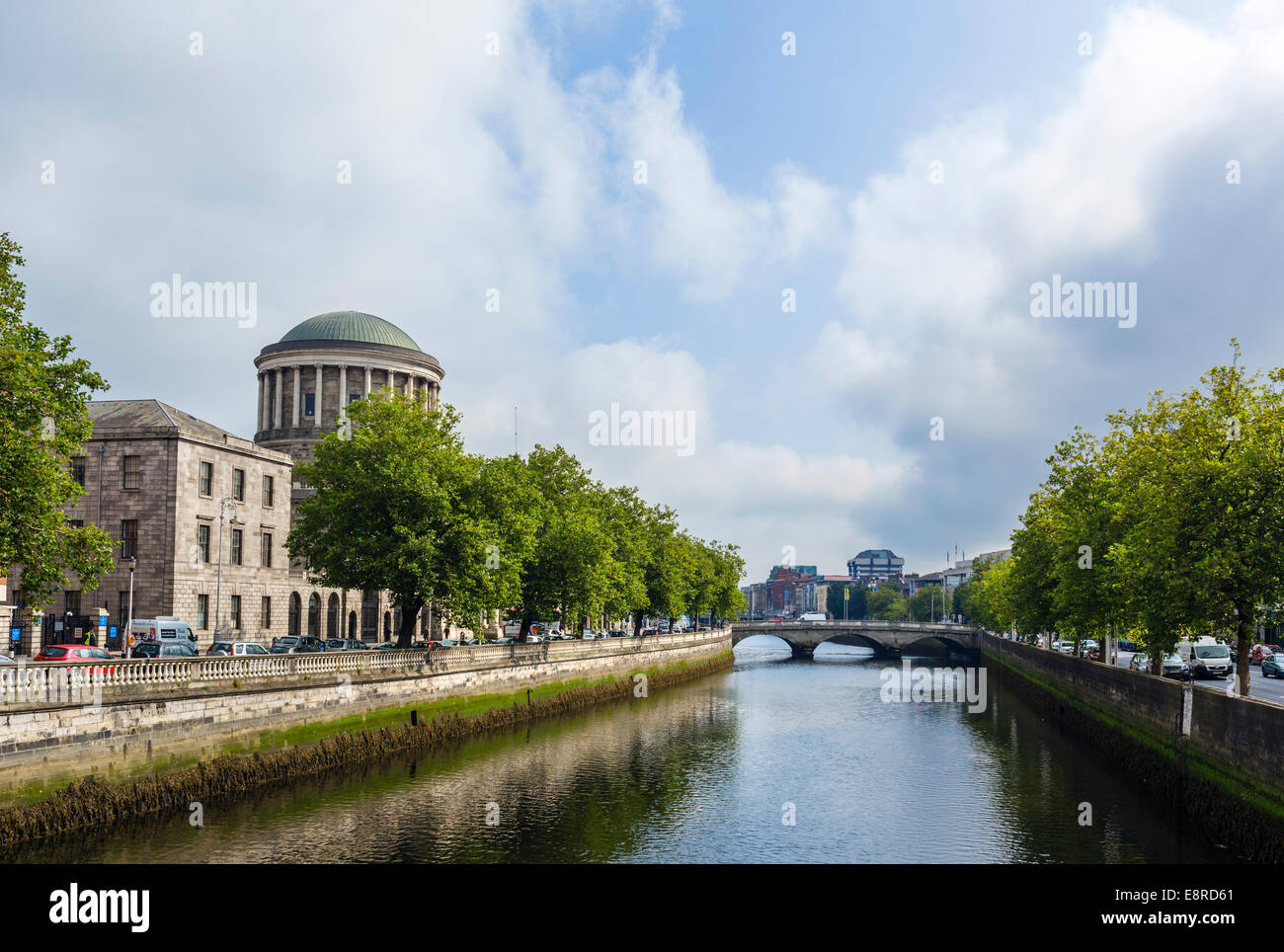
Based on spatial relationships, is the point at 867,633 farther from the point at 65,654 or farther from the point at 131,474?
the point at 65,654

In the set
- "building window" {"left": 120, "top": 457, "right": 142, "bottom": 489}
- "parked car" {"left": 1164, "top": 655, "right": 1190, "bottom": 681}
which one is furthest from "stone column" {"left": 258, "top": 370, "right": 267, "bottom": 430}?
"parked car" {"left": 1164, "top": 655, "right": 1190, "bottom": 681}

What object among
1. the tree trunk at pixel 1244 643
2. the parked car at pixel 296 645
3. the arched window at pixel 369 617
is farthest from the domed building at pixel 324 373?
the tree trunk at pixel 1244 643

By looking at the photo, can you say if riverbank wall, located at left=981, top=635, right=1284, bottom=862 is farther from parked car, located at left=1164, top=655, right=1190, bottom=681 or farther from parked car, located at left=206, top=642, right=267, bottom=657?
parked car, located at left=206, top=642, right=267, bottom=657

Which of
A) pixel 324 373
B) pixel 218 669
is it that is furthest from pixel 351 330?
pixel 218 669

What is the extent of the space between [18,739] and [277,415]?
93.4 m

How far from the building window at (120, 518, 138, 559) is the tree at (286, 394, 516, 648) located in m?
22.9

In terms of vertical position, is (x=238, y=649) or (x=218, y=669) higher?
(x=218, y=669)

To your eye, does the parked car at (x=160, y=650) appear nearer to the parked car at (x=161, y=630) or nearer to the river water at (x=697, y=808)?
the parked car at (x=161, y=630)

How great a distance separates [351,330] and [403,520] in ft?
248

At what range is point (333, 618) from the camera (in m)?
87.8

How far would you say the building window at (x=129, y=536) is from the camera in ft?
215

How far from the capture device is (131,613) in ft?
207

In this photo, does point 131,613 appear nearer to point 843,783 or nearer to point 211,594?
point 211,594
